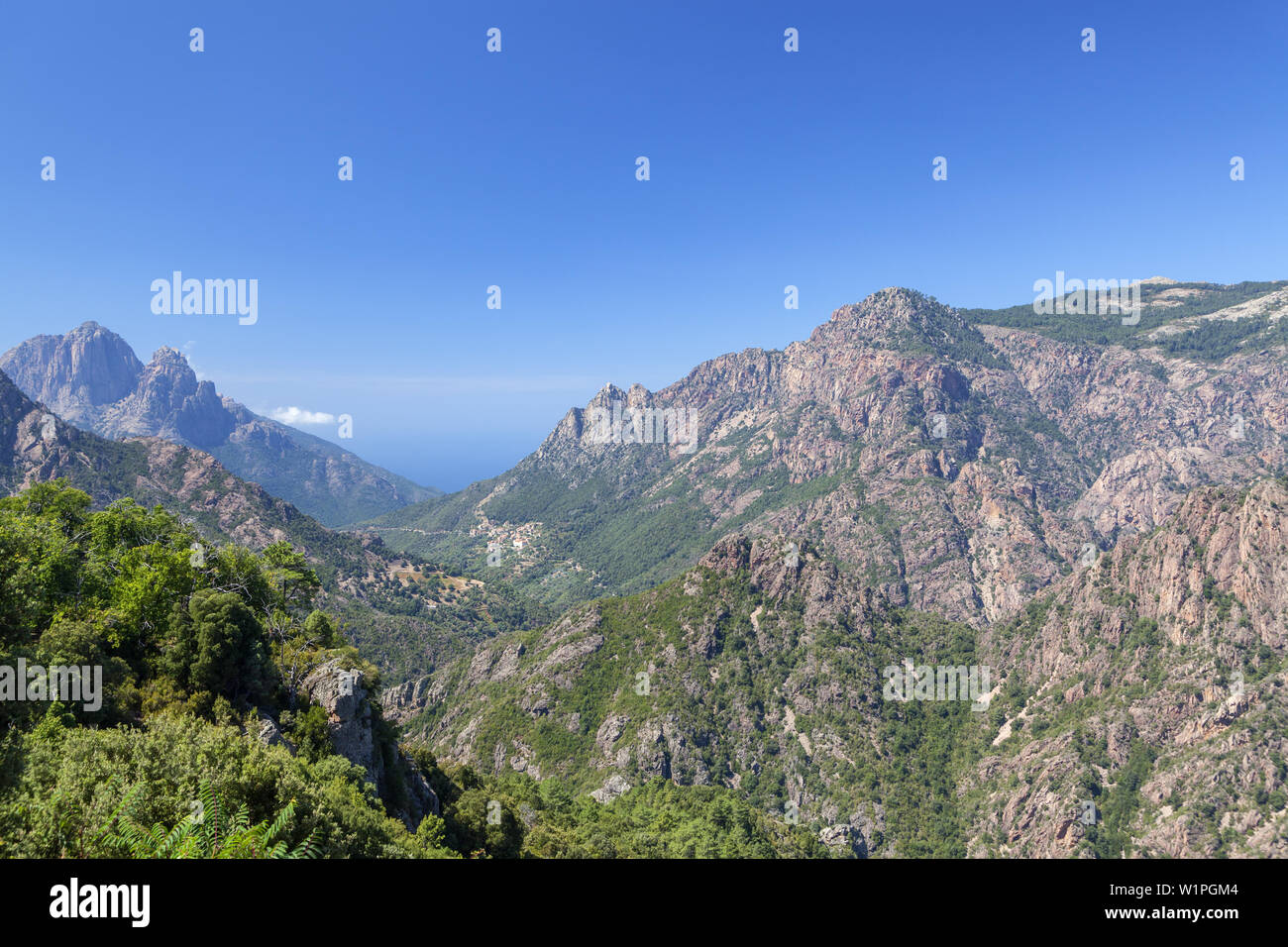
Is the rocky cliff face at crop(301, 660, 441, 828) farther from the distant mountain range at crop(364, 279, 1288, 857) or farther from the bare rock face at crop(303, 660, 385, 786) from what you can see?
the distant mountain range at crop(364, 279, 1288, 857)

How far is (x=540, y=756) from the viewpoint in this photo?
12738 centimetres

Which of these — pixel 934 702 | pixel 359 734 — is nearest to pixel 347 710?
pixel 359 734

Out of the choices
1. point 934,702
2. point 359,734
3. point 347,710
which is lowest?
point 934,702

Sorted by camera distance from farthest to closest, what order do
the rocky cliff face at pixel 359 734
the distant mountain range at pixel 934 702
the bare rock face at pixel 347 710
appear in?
the distant mountain range at pixel 934 702
the rocky cliff face at pixel 359 734
the bare rock face at pixel 347 710

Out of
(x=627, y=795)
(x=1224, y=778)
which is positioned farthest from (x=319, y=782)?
(x=1224, y=778)

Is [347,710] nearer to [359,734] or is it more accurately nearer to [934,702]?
[359,734]

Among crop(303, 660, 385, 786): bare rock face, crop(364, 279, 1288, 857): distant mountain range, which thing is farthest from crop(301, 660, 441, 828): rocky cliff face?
crop(364, 279, 1288, 857): distant mountain range

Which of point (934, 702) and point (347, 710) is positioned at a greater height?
point (347, 710)

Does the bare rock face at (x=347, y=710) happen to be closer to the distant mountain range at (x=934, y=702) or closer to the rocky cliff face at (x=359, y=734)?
the rocky cliff face at (x=359, y=734)

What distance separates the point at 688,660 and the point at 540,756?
4452cm

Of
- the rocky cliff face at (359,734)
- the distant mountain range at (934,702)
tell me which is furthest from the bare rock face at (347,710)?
the distant mountain range at (934,702)
